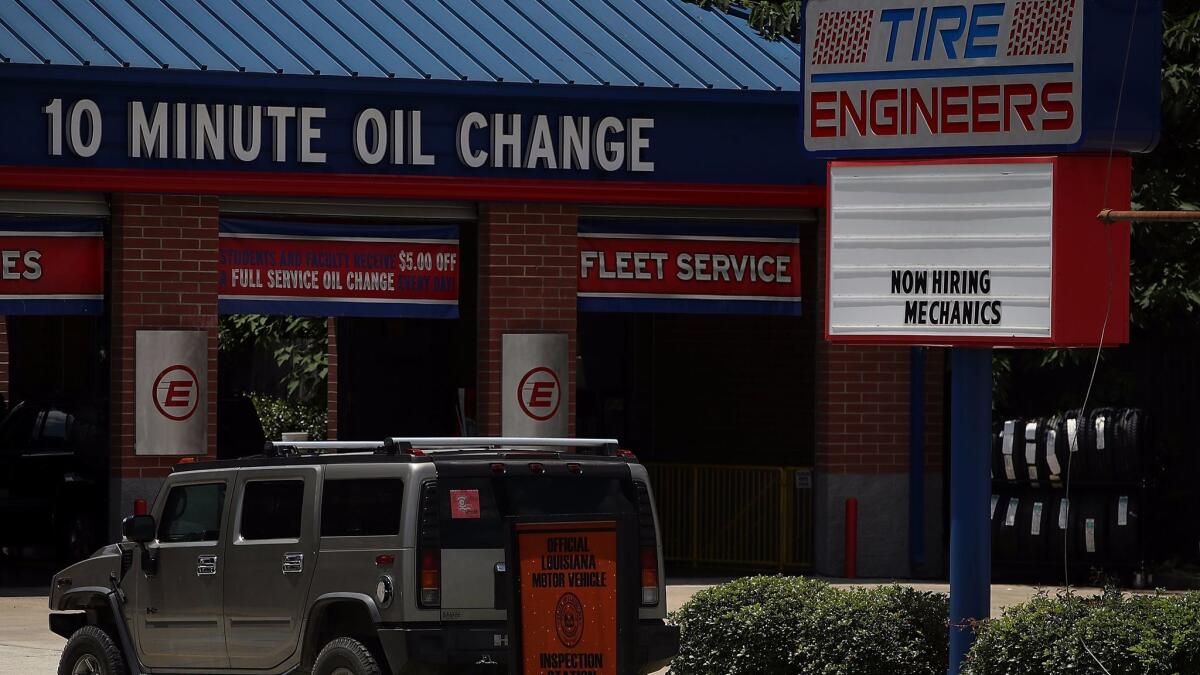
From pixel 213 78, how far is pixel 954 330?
9440 mm

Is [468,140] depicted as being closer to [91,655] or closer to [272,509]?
[91,655]

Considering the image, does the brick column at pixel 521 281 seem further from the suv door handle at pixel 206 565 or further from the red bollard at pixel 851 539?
the suv door handle at pixel 206 565

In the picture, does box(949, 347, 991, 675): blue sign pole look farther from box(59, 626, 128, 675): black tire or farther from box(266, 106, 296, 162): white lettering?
box(266, 106, 296, 162): white lettering

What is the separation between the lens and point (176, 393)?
2016 centimetres

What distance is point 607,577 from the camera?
35.6 feet

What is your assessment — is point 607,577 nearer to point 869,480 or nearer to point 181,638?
point 181,638

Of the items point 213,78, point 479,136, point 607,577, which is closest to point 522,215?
point 479,136

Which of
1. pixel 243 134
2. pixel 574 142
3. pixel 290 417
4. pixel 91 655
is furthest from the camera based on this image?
pixel 290 417

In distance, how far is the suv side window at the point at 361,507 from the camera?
11.9 metres

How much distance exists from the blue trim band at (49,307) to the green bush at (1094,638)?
10766 millimetres

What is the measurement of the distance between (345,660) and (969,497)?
4.03 m

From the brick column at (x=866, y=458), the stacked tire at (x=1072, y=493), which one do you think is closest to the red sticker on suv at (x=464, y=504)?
the stacked tire at (x=1072, y=493)

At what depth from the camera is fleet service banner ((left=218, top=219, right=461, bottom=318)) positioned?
20.5 metres

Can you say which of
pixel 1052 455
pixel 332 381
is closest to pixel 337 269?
pixel 332 381
